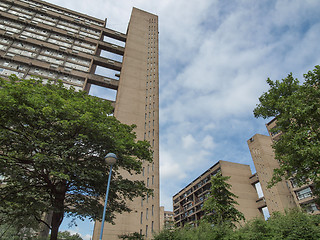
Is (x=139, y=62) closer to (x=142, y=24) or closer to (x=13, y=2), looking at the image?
(x=142, y=24)

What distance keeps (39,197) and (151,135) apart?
72.5 feet

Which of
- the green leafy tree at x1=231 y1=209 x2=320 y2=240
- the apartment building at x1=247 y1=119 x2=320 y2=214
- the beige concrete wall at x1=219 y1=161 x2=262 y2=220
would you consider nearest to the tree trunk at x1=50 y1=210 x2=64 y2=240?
the green leafy tree at x1=231 y1=209 x2=320 y2=240

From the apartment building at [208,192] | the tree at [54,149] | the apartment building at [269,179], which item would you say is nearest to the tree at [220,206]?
the tree at [54,149]

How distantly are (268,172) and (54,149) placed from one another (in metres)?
55.1

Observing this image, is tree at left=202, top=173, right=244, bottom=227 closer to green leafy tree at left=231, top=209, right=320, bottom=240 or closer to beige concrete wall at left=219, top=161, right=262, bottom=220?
green leafy tree at left=231, top=209, right=320, bottom=240

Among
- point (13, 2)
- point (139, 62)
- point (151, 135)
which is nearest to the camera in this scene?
point (151, 135)

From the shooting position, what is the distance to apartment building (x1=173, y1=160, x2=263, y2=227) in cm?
5794

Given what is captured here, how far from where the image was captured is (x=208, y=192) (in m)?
65.6

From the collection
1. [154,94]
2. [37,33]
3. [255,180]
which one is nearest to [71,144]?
[154,94]

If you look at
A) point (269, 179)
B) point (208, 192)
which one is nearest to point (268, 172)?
point (269, 179)

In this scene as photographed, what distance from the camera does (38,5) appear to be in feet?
178

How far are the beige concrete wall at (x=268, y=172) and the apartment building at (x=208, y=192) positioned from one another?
16.0 feet

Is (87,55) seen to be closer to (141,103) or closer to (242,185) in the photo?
(141,103)

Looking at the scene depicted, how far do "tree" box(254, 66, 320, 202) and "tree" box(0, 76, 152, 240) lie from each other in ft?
36.2
